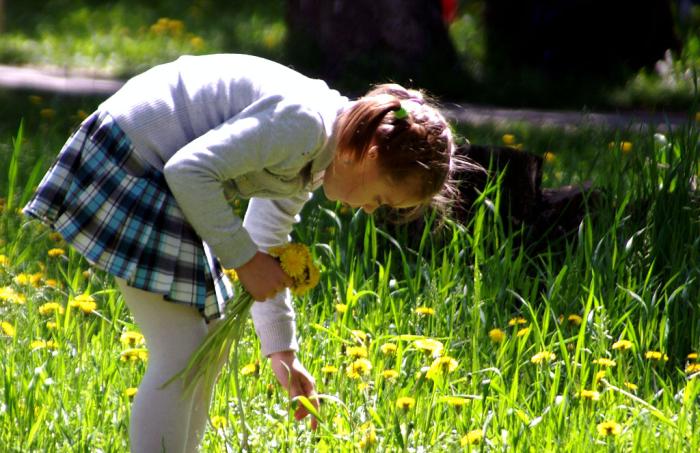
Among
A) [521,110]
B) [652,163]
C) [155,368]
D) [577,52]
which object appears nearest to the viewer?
[155,368]

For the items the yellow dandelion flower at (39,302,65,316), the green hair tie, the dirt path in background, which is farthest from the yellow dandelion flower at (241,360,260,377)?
the dirt path in background

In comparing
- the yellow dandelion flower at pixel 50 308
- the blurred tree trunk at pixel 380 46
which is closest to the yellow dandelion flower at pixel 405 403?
the yellow dandelion flower at pixel 50 308

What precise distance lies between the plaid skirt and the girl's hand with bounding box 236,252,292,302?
0.12 metres

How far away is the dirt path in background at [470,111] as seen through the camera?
6.76 meters

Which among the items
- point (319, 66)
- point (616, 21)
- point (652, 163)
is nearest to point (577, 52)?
point (616, 21)

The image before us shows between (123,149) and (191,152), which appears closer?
(191,152)

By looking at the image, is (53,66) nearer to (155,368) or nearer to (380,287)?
(380,287)

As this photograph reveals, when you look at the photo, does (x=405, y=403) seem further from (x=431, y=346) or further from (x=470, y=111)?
(x=470, y=111)

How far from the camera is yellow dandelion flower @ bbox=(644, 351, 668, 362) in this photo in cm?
286

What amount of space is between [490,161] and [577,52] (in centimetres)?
496

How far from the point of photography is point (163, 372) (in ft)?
7.54

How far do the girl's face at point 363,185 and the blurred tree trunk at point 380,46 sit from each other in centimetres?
530

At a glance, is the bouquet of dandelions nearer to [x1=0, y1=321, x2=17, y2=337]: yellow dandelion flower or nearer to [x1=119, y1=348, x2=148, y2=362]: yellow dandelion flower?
[x1=119, y1=348, x2=148, y2=362]: yellow dandelion flower

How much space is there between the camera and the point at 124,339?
2.62 m
